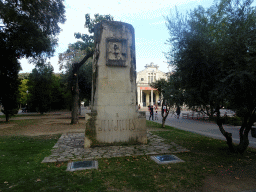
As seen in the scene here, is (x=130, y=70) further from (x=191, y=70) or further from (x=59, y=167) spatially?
(x=59, y=167)

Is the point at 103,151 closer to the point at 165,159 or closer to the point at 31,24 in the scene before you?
the point at 165,159

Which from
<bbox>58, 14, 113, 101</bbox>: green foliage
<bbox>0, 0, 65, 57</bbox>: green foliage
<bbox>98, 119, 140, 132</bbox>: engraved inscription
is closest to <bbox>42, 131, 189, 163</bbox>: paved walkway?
<bbox>98, 119, 140, 132</bbox>: engraved inscription

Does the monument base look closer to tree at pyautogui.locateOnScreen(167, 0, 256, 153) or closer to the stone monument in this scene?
the stone monument

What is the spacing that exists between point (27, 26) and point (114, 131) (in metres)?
12.4

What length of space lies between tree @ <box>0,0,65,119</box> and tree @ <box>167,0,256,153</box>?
38.1 ft

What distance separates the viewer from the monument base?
23.7ft

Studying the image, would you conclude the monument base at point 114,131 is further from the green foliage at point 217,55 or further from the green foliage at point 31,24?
the green foliage at point 31,24

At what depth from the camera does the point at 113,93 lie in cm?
754

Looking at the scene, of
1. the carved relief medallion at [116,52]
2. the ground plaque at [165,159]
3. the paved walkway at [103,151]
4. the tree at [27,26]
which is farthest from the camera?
the tree at [27,26]

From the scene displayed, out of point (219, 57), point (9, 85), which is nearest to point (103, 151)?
point (219, 57)

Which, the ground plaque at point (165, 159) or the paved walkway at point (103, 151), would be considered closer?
the ground plaque at point (165, 159)

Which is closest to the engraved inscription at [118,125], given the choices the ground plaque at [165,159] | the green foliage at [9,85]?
the ground plaque at [165,159]

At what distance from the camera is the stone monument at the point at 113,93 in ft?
24.1

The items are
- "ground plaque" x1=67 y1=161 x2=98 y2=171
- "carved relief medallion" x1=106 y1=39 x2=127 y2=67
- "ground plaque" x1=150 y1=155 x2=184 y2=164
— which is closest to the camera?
"ground plaque" x1=67 y1=161 x2=98 y2=171
